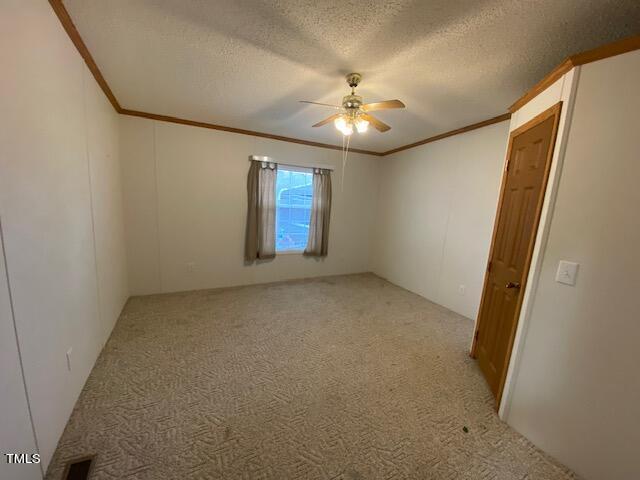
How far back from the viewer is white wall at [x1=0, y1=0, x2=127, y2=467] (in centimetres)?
102

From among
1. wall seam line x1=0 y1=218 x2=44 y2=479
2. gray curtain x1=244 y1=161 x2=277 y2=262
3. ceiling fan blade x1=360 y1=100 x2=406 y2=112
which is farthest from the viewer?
gray curtain x1=244 y1=161 x2=277 y2=262

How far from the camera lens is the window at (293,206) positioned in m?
4.00

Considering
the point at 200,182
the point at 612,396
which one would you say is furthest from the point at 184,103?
the point at 612,396

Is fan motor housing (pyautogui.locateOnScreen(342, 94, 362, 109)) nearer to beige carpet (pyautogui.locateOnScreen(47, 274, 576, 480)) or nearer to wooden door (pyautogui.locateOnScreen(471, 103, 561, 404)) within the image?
wooden door (pyautogui.locateOnScreen(471, 103, 561, 404))

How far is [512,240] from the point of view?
181 centimetres

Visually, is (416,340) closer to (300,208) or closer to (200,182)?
(300,208)

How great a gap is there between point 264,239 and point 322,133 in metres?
1.83

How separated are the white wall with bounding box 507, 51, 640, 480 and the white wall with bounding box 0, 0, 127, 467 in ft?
8.64

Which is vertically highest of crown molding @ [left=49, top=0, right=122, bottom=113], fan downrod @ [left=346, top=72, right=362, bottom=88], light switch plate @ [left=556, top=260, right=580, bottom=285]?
fan downrod @ [left=346, top=72, right=362, bottom=88]

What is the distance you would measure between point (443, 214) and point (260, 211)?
271 centimetres

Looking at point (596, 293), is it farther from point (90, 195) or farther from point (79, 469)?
point (90, 195)

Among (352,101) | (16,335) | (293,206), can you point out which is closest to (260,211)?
(293,206)

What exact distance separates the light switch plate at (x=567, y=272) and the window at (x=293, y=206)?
3329 mm

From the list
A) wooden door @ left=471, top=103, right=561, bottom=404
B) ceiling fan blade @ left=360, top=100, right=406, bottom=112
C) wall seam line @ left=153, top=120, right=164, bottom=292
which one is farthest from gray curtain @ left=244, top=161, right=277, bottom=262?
wooden door @ left=471, top=103, right=561, bottom=404
